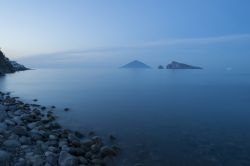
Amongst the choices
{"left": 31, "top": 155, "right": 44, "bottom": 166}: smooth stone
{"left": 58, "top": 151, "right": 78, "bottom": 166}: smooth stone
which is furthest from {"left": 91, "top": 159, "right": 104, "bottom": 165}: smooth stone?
{"left": 31, "top": 155, "right": 44, "bottom": 166}: smooth stone

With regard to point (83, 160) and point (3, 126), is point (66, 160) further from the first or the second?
point (3, 126)

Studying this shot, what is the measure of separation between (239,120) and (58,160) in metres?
23.4

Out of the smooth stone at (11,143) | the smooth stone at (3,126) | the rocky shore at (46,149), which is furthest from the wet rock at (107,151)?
the smooth stone at (3,126)

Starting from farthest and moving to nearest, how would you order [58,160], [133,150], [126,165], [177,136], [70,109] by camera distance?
1. [70,109]
2. [177,136]
3. [133,150]
4. [126,165]
5. [58,160]

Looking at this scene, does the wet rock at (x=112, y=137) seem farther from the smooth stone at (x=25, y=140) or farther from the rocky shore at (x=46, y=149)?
the smooth stone at (x=25, y=140)

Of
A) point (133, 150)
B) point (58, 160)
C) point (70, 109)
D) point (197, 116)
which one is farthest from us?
point (70, 109)

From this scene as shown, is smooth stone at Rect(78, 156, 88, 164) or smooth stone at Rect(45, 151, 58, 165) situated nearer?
smooth stone at Rect(45, 151, 58, 165)

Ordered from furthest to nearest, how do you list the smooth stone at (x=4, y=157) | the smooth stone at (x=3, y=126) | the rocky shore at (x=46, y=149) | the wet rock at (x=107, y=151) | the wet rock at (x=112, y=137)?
the wet rock at (x=112, y=137)
the smooth stone at (x=3, y=126)
the wet rock at (x=107, y=151)
the rocky shore at (x=46, y=149)
the smooth stone at (x=4, y=157)

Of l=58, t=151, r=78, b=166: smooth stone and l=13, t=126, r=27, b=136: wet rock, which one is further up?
A: l=13, t=126, r=27, b=136: wet rock

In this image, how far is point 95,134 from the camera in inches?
946

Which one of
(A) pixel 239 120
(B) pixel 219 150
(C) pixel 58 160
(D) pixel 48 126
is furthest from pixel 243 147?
(D) pixel 48 126

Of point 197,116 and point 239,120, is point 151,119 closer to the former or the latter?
point 197,116

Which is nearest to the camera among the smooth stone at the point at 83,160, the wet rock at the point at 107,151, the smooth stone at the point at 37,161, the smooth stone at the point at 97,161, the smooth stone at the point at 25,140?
the smooth stone at the point at 37,161

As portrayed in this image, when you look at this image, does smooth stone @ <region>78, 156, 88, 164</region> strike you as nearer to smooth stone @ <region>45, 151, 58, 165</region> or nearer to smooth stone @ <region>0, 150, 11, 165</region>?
smooth stone @ <region>45, 151, 58, 165</region>
